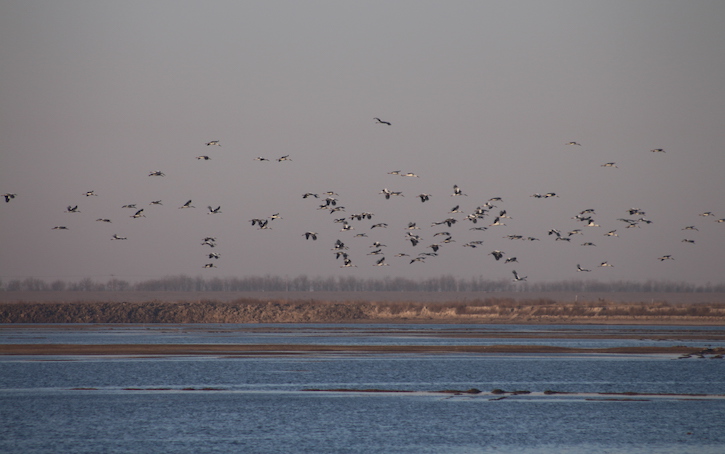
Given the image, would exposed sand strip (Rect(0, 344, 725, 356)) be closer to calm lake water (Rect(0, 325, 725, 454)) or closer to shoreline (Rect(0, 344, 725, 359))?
shoreline (Rect(0, 344, 725, 359))

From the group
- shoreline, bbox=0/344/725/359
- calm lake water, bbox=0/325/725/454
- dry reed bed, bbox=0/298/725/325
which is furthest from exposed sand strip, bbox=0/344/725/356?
dry reed bed, bbox=0/298/725/325

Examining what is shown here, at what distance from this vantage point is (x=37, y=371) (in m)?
51.5

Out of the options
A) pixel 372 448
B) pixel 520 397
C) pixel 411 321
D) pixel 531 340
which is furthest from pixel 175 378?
pixel 411 321

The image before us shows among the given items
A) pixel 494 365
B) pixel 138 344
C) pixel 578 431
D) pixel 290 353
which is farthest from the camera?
pixel 138 344

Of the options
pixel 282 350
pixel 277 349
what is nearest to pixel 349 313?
pixel 277 349

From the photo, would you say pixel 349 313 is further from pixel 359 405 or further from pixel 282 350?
pixel 359 405

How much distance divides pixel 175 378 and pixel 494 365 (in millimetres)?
19910

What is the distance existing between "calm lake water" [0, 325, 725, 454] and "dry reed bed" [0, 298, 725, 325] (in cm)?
5716

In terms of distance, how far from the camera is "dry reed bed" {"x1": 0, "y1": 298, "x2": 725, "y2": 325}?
379 ft

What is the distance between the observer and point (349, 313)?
126062 mm

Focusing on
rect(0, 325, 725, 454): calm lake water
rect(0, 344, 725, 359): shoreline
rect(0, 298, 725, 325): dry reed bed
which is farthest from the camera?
rect(0, 298, 725, 325): dry reed bed

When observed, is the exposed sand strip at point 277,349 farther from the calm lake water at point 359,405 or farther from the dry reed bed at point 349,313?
the dry reed bed at point 349,313

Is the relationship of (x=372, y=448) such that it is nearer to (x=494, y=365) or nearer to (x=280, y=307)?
(x=494, y=365)

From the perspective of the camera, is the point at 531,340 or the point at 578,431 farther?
the point at 531,340
